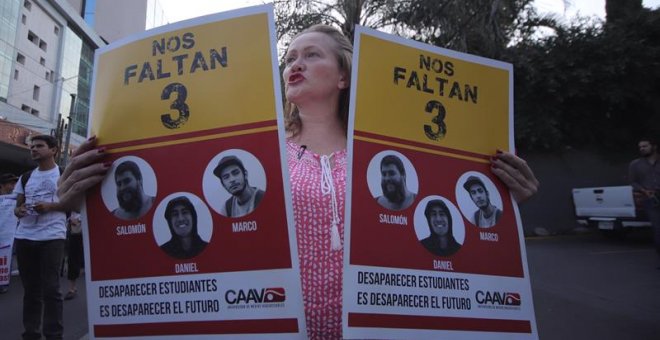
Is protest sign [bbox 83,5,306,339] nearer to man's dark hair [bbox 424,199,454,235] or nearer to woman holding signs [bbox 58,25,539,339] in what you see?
woman holding signs [bbox 58,25,539,339]

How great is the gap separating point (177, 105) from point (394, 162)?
68 cm

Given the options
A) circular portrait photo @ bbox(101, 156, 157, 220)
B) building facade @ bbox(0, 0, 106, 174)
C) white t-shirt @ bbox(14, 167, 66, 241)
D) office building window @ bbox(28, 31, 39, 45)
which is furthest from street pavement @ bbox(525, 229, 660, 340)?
office building window @ bbox(28, 31, 39, 45)

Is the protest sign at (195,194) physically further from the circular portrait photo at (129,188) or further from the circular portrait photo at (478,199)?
the circular portrait photo at (478,199)

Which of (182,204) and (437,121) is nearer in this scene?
(182,204)

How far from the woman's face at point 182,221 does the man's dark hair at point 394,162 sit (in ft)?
1.88

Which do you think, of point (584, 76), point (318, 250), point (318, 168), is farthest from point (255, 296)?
point (584, 76)

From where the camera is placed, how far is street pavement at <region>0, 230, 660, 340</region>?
4293 mm

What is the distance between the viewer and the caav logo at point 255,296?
1168 millimetres

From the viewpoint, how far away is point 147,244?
1289mm

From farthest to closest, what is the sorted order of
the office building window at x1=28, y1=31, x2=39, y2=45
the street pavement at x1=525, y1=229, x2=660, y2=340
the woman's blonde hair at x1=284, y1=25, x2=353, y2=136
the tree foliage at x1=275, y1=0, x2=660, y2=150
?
the office building window at x1=28, y1=31, x2=39, y2=45 < the tree foliage at x1=275, y1=0, x2=660, y2=150 < the street pavement at x1=525, y1=229, x2=660, y2=340 < the woman's blonde hair at x1=284, y1=25, x2=353, y2=136

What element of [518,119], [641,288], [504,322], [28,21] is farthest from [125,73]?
[28,21]

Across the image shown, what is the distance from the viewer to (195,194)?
1.27 m

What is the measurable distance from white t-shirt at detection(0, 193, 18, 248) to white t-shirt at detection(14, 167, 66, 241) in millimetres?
2759

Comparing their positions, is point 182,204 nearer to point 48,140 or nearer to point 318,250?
point 318,250
